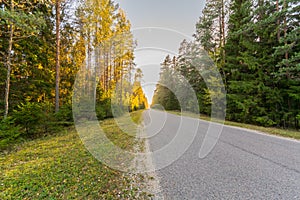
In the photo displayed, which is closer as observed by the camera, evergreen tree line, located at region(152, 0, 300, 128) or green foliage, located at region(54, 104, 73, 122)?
green foliage, located at region(54, 104, 73, 122)

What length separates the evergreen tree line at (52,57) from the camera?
18.7ft

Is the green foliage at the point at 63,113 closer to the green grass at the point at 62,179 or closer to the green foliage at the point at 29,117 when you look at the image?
the green foliage at the point at 29,117

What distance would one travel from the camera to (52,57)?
31.8 ft

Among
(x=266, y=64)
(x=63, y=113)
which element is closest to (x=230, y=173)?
(x=63, y=113)

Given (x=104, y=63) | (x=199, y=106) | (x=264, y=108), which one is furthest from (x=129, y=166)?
(x=199, y=106)

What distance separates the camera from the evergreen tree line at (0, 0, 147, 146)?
569 centimetres

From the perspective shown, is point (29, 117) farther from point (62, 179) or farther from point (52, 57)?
point (52, 57)

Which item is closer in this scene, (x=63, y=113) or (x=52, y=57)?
(x=63, y=113)

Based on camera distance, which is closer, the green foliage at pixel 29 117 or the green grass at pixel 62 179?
the green grass at pixel 62 179

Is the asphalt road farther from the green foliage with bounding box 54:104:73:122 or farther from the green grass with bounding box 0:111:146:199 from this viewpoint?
the green foliage with bounding box 54:104:73:122

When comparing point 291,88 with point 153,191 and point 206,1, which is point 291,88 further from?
point 206,1

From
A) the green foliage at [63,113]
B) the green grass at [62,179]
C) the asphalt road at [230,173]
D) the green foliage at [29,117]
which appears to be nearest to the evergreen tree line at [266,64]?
the asphalt road at [230,173]

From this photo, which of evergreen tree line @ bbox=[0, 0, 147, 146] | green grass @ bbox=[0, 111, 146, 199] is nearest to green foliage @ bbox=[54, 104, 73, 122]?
evergreen tree line @ bbox=[0, 0, 147, 146]

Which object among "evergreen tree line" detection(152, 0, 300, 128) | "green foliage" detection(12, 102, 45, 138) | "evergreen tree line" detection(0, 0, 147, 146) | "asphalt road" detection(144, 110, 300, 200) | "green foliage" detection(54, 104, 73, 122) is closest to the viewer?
"asphalt road" detection(144, 110, 300, 200)
